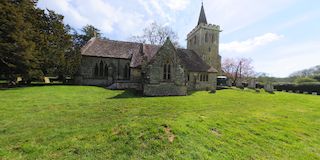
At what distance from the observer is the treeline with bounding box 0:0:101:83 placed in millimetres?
18328

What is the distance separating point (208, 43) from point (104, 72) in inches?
994

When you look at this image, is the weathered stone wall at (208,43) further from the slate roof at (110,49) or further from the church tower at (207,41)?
the slate roof at (110,49)

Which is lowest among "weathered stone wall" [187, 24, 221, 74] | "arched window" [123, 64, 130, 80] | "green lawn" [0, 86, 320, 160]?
"green lawn" [0, 86, 320, 160]

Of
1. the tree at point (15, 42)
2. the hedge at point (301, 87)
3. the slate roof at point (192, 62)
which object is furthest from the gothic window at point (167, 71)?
the hedge at point (301, 87)

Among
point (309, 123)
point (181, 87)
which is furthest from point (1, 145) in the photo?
point (181, 87)

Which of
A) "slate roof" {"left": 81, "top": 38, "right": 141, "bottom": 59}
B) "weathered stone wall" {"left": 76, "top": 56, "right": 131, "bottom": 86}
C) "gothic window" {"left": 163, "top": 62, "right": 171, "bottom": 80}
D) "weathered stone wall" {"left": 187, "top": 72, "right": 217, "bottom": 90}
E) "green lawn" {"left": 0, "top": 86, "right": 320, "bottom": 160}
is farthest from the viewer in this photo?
"weathered stone wall" {"left": 187, "top": 72, "right": 217, "bottom": 90}

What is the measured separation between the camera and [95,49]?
2622cm

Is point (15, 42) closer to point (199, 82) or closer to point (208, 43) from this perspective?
point (199, 82)

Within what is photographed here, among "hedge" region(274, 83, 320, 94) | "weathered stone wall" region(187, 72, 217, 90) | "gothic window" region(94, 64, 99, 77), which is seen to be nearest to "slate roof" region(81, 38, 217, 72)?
"weathered stone wall" region(187, 72, 217, 90)

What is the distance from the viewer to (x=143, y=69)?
22.2 meters

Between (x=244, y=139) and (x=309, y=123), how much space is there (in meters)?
6.34

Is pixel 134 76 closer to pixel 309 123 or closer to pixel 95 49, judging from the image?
pixel 95 49

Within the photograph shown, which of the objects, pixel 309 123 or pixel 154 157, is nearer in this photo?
pixel 154 157

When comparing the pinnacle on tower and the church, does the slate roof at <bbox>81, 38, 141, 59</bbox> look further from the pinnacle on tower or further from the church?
the pinnacle on tower
